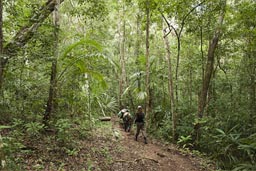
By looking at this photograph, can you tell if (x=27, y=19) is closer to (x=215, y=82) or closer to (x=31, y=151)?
(x=31, y=151)

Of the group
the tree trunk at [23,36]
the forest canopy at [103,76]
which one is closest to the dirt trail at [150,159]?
the forest canopy at [103,76]

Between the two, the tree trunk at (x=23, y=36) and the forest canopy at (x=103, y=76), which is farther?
the forest canopy at (x=103, y=76)

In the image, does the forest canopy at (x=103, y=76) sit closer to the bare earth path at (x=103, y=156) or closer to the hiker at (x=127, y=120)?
the bare earth path at (x=103, y=156)

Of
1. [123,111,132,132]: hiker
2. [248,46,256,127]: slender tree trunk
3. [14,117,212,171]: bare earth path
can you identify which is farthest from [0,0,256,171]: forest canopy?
[123,111,132,132]: hiker

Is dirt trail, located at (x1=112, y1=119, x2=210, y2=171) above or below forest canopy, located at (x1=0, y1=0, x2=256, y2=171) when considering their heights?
below

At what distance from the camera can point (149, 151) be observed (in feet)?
30.6

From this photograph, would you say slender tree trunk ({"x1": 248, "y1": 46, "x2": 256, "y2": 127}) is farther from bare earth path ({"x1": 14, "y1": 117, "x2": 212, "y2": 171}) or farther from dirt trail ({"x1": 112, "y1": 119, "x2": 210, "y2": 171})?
dirt trail ({"x1": 112, "y1": 119, "x2": 210, "y2": 171})

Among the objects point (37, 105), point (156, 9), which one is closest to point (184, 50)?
point (156, 9)

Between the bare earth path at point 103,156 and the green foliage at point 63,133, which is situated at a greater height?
the green foliage at point 63,133

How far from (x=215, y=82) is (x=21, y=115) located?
11.9 metres

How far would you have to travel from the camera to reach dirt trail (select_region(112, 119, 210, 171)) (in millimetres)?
7496

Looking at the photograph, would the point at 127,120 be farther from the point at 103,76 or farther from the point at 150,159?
the point at 150,159

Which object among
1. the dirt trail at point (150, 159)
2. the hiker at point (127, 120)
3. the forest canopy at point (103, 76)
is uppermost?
the forest canopy at point (103, 76)

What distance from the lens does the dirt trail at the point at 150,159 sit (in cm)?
750
